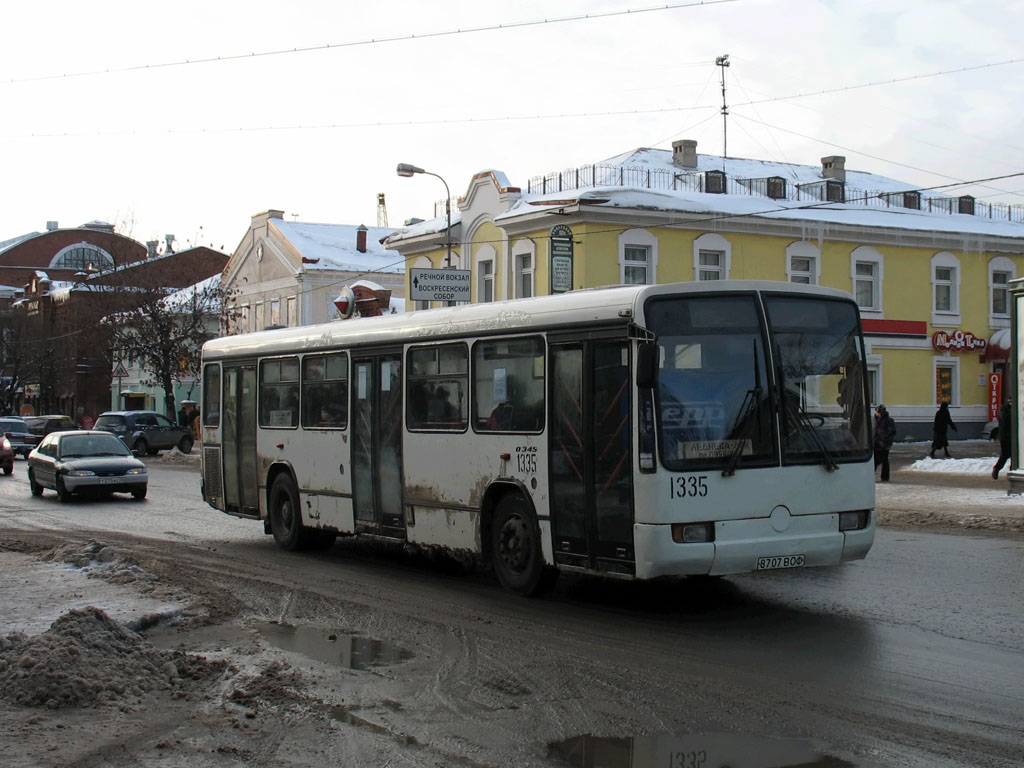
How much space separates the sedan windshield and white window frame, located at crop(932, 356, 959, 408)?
2728 centimetres

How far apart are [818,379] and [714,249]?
28915 mm

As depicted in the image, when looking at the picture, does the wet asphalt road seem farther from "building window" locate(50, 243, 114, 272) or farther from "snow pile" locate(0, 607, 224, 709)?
"building window" locate(50, 243, 114, 272)

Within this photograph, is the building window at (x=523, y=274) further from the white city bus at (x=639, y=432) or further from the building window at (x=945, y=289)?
the white city bus at (x=639, y=432)

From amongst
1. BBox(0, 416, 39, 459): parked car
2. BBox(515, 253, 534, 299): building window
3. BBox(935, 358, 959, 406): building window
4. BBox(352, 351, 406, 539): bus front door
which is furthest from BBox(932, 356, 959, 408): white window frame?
BBox(0, 416, 39, 459): parked car

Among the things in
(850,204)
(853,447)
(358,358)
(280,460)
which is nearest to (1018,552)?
(853,447)

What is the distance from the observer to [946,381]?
138 ft

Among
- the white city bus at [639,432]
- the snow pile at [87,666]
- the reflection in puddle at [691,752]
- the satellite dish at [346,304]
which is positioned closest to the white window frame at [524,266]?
the satellite dish at [346,304]

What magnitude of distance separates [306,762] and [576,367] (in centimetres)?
511

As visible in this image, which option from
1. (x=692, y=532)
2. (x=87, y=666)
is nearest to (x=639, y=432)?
(x=692, y=532)

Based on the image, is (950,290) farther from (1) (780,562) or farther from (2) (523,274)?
(1) (780,562)

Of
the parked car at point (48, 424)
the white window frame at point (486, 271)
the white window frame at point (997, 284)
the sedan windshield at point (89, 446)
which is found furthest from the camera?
the parked car at point (48, 424)

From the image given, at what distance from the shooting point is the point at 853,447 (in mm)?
10406

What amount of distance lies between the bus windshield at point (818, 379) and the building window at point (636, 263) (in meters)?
26.7

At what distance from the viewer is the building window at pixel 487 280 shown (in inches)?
1591
